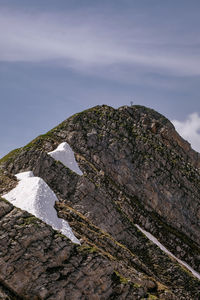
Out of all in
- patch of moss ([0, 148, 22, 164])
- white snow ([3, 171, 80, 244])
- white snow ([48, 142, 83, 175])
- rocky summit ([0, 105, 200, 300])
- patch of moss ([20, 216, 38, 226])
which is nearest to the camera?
rocky summit ([0, 105, 200, 300])

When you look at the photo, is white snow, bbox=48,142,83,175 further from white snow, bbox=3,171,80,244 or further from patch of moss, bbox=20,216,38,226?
patch of moss, bbox=20,216,38,226

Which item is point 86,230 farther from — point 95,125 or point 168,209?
point 95,125

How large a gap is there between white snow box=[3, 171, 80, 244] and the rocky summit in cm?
80

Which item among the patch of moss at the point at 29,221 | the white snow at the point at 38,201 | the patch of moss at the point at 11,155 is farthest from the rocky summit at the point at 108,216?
the white snow at the point at 38,201

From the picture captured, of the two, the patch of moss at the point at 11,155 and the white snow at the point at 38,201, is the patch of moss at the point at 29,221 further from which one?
the patch of moss at the point at 11,155

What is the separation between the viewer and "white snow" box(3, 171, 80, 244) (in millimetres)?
32259

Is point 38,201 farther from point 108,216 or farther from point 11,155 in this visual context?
point 11,155

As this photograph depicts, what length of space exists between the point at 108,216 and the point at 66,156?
1345 centimetres

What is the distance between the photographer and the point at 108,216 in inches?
1805

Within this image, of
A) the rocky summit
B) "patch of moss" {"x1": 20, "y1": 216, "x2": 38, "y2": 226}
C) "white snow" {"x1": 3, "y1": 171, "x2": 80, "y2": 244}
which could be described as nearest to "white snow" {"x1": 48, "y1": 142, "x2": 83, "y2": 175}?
the rocky summit

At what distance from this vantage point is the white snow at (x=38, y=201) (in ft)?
106

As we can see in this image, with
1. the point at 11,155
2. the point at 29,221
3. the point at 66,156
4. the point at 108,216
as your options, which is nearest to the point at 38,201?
the point at 29,221

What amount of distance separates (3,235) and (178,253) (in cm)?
3282

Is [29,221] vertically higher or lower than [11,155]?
lower
